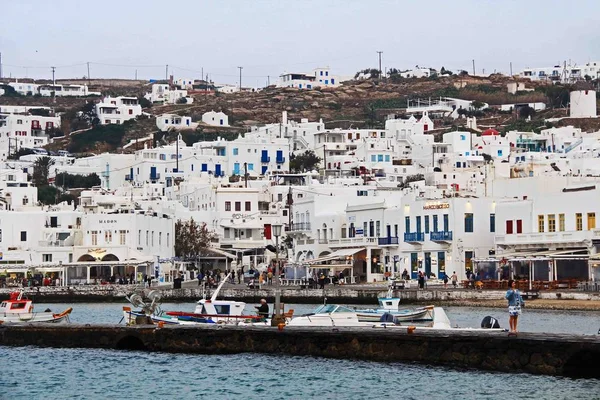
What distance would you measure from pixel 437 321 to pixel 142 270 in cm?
4630

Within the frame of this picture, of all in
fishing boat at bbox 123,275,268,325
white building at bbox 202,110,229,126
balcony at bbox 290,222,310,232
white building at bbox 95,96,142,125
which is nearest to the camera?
fishing boat at bbox 123,275,268,325

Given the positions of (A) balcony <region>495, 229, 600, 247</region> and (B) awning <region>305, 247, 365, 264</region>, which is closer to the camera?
(A) balcony <region>495, 229, 600, 247</region>

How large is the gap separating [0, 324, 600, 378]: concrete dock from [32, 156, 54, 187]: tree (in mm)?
94983

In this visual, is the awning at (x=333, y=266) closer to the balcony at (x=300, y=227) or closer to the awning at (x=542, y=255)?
the balcony at (x=300, y=227)

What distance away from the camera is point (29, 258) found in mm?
86438

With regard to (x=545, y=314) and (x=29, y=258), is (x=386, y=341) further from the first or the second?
(x=29, y=258)

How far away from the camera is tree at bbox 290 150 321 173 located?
13700 centimetres

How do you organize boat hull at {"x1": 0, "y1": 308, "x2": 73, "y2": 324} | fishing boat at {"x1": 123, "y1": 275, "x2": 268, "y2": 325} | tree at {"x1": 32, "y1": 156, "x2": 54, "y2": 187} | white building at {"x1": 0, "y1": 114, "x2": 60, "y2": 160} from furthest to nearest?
white building at {"x1": 0, "y1": 114, "x2": 60, "y2": 160}
tree at {"x1": 32, "y1": 156, "x2": 54, "y2": 187}
boat hull at {"x1": 0, "y1": 308, "x2": 73, "y2": 324}
fishing boat at {"x1": 123, "y1": 275, "x2": 268, "y2": 325}

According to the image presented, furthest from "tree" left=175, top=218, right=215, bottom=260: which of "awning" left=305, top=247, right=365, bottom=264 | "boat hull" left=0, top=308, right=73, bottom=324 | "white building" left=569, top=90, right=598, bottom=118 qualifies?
"white building" left=569, top=90, right=598, bottom=118

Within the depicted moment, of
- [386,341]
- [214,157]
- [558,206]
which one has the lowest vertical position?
[386,341]

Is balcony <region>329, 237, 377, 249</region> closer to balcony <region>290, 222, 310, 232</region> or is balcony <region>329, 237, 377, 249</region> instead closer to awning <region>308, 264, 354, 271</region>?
awning <region>308, 264, 354, 271</region>

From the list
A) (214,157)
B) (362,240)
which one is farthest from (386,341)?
(214,157)

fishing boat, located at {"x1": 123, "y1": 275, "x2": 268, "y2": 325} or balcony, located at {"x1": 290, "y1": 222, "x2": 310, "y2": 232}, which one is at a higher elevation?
balcony, located at {"x1": 290, "y1": 222, "x2": 310, "y2": 232}

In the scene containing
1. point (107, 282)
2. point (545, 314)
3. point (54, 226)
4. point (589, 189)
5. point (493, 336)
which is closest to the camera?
point (493, 336)
